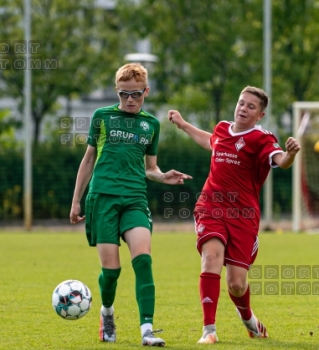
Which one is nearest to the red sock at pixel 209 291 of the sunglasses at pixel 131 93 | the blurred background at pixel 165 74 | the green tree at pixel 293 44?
the sunglasses at pixel 131 93

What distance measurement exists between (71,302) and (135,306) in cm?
201

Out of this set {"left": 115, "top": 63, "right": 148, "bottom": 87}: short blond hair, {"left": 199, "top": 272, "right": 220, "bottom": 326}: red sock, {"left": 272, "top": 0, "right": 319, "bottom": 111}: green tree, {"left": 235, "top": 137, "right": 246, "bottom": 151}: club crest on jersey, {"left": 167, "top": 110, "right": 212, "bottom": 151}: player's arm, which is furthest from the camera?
{"left": 272, "top": 0, "right": 319, "bottom": 111}: green tree

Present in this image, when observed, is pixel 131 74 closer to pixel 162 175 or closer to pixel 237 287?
pixel 162 175

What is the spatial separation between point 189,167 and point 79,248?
6.77 metres

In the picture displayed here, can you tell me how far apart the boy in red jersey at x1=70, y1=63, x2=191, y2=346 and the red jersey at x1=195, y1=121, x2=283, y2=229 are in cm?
34

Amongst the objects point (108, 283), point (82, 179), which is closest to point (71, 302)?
point (108, 283)

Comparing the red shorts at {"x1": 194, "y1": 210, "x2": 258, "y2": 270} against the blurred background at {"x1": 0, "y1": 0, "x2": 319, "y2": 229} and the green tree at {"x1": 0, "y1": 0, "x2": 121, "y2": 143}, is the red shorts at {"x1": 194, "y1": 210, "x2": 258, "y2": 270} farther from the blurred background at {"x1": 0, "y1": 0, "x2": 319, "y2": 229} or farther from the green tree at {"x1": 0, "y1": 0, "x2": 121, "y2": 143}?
the green tree at {"x1": 0, "y1": 0, "x2": 121, "y2": 143}

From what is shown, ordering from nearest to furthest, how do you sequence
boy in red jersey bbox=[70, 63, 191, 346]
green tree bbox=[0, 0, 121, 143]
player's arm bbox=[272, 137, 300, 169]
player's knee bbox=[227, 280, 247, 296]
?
player's arm bbox=[272, 137, 300, 169], boy in red jersey bbox=[70, 63, 191, 346], player's knee bbox=[227, 280, 247, 296], green tree bbox=[0, 0, 121, 143]

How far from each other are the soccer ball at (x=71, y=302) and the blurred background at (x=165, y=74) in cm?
1356

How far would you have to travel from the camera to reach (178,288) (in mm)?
9742

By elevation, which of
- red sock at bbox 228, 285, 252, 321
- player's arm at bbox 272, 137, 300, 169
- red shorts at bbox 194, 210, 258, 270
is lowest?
red sock at bbox 228, 285, 252, 321

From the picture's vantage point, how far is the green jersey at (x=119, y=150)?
20.4 feet

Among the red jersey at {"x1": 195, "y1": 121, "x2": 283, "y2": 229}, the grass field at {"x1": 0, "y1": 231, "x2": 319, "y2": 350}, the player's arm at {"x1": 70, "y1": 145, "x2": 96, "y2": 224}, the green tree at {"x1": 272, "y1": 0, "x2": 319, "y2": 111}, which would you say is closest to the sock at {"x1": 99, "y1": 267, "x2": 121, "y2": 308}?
the grass field at {"x1": 0, "y1": 231, "x2": 319, "y2": 350}

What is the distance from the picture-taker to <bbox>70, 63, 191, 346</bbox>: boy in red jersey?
6102mm
